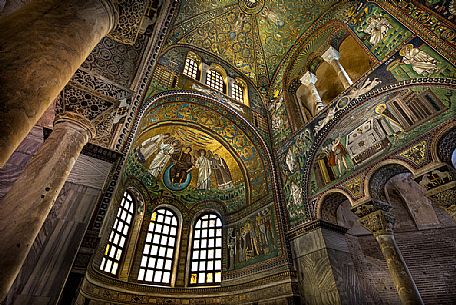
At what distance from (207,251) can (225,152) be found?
421 cm

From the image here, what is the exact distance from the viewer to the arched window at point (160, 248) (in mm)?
9000

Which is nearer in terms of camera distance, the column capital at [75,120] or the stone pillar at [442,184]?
the column capital at [75,120]

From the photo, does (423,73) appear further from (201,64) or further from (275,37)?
(201,64)

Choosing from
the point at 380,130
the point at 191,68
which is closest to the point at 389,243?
the point at 380,130

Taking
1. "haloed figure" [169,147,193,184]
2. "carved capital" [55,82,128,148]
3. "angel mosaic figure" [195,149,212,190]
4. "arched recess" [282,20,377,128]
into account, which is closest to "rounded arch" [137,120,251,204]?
"angel mosaic figure" [195,149,212,190]

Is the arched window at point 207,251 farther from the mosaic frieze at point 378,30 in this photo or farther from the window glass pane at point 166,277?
the mosaic frieze at point 378,30

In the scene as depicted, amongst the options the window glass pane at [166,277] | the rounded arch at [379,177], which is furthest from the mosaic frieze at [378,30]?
the window glass pane at [166,277]

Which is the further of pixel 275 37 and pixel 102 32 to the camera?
pixel 275 37

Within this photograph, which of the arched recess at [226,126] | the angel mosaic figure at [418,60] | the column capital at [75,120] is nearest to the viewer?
the column capital at [75,120]

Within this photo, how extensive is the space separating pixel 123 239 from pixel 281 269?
566 cm

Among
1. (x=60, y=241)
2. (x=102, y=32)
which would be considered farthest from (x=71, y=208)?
(x=102, y=32)

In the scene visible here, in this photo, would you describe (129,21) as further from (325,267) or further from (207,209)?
(207,209)

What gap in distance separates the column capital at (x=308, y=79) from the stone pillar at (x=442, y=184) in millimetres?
6036

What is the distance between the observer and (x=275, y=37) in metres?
11.7
